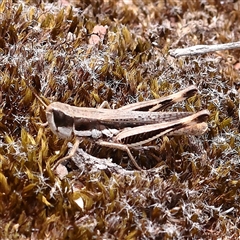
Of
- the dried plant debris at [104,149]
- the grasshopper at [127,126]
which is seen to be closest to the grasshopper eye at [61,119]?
the grasshopper at [127,126]

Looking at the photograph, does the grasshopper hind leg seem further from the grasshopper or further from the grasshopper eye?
the grasshopper eye

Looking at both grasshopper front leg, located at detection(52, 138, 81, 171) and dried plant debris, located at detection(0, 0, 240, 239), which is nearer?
dried plant debris, located at detection(0, 0, 240, 239)

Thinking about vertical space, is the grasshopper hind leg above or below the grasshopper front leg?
below

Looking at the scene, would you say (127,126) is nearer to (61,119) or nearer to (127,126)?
(127,126)

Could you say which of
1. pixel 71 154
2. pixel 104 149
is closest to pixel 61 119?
pixel 71 154

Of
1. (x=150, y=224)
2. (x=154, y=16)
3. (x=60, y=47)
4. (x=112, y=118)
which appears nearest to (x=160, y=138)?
(x=112, y=118)

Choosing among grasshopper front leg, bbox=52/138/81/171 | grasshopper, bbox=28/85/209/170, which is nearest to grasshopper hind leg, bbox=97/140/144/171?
grasshopper, bbox=28/85/209/170

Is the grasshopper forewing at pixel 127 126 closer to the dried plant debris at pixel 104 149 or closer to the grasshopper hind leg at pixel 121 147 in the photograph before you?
the grasshopper hind leg at pixel 121 147
